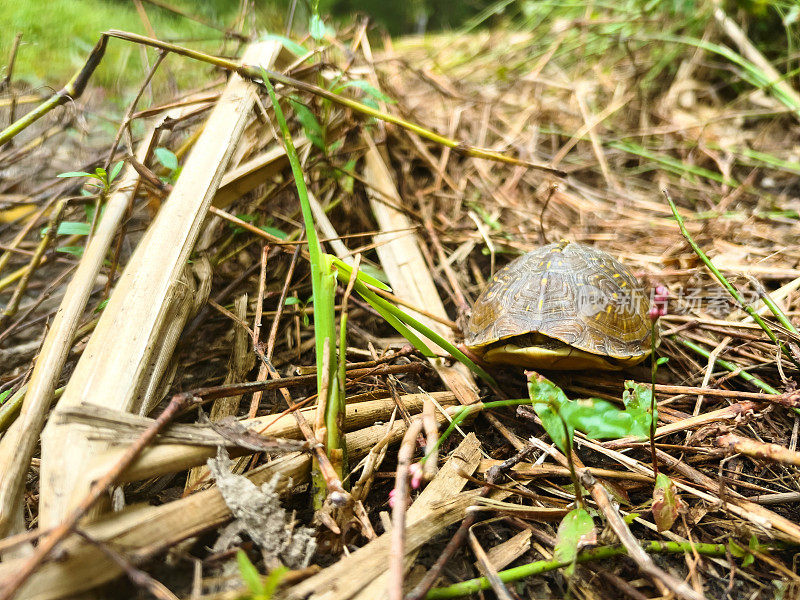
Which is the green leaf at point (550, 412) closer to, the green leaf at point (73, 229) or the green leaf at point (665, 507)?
the green leaf at point (665, 507)

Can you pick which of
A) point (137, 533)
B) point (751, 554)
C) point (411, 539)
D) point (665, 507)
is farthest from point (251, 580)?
point (751, 554)

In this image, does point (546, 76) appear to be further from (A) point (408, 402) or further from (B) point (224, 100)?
(A) point (408, 402)

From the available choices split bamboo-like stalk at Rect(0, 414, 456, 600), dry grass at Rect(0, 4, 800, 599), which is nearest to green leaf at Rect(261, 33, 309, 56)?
dry grass at Rect(0, 4, 800, 599)

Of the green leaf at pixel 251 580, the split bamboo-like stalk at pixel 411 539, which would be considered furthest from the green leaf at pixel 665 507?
the green leaf at pixel 251 580

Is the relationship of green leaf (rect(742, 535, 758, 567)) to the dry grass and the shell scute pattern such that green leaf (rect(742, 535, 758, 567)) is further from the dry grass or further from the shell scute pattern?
the shell scute pattern

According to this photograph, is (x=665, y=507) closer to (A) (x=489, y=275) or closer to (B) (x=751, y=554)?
(B) (x=751, y=554)

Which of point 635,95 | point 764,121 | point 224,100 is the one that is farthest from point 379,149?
point 764,121
